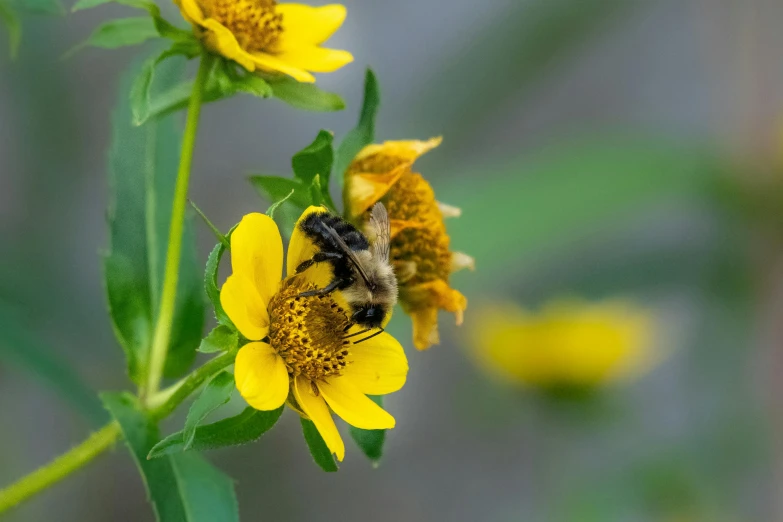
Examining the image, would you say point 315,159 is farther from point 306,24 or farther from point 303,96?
point 306,24

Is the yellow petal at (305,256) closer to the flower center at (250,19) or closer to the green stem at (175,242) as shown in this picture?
the green stem at (175,242)

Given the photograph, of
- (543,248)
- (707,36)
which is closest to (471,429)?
(543,248)

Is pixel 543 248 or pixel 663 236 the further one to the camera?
pixel 663 236

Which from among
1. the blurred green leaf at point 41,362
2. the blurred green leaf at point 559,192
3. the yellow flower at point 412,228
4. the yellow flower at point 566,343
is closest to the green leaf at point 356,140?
the yellow flower at point 412,228

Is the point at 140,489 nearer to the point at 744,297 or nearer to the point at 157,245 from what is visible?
the point at 157,245

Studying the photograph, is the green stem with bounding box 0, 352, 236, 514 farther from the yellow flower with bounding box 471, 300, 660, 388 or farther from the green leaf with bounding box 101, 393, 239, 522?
the yellow flower with bounding box 471, 300, 660, 388

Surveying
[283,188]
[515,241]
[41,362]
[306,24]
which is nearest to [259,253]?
[283,188]

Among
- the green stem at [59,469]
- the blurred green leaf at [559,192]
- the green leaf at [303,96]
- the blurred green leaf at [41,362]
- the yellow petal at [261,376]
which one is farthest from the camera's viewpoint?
the blurred green leaf at [559,192]
